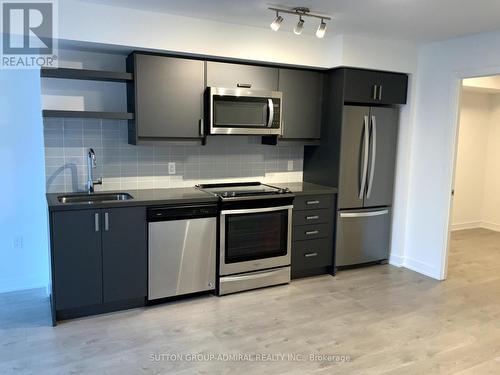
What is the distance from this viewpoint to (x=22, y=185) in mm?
3674

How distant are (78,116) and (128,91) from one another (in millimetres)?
555

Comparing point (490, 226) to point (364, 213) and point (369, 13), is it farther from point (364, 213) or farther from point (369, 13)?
point (369, 13)

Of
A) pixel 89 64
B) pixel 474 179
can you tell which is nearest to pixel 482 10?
pixel 89 64

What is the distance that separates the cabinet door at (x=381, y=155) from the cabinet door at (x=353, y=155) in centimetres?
9

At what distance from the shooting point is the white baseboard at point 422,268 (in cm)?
430

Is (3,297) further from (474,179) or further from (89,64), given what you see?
(474,179)

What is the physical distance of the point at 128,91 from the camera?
3.66 metres

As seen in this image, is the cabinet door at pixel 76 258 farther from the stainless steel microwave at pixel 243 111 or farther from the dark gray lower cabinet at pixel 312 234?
the dark gray lower cabinet at pixel 312 234

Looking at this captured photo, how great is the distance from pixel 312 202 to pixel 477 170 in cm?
381

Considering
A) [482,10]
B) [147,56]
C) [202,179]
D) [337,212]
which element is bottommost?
[337,212]

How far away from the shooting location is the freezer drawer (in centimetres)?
431

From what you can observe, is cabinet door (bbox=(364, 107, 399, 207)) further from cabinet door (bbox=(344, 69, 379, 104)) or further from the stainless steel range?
the stainless steel range

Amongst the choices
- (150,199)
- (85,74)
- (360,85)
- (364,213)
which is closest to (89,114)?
(85,74)

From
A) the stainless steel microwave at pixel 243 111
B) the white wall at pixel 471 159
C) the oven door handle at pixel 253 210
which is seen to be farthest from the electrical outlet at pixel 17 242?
the white wall at pixel 471 159
